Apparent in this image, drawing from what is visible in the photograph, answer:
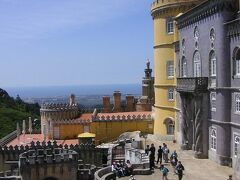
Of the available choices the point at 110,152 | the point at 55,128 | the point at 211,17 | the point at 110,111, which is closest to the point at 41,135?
the point at 55,128

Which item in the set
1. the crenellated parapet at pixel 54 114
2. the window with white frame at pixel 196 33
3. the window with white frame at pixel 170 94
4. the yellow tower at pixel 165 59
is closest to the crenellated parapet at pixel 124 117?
the crenellated parapet at pixel 54 114

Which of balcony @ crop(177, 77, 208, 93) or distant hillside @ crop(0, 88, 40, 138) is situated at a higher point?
balcony @ crop(177, 77, 208, 93)

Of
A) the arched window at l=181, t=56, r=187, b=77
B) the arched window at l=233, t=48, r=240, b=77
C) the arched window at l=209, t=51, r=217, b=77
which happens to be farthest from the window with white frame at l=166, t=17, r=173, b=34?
the arched window at l=233, t=48, r=240, b=77

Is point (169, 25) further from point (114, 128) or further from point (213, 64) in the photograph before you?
point (114, 128)

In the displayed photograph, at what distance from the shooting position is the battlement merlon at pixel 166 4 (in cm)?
3900

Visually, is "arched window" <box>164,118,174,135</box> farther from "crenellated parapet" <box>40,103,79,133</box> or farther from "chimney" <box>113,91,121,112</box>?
"crenellated parapet" <box>40,103,79,133</box>

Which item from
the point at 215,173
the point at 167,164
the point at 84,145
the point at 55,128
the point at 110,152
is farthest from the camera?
the point at 55,128

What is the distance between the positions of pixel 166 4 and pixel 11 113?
205ft

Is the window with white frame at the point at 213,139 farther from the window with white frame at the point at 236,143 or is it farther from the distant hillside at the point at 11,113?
the distant hillside at the point at 11,113

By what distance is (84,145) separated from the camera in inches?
1654

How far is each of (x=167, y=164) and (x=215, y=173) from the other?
3.86 metres

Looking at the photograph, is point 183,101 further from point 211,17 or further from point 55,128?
point 55,128

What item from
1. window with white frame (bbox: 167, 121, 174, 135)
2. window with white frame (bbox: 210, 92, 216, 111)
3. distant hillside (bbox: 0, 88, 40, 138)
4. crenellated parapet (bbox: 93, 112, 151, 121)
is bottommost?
distant hillside (bbox: 0, 88, 40, 138)

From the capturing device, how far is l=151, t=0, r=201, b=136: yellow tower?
40188 millimetres
